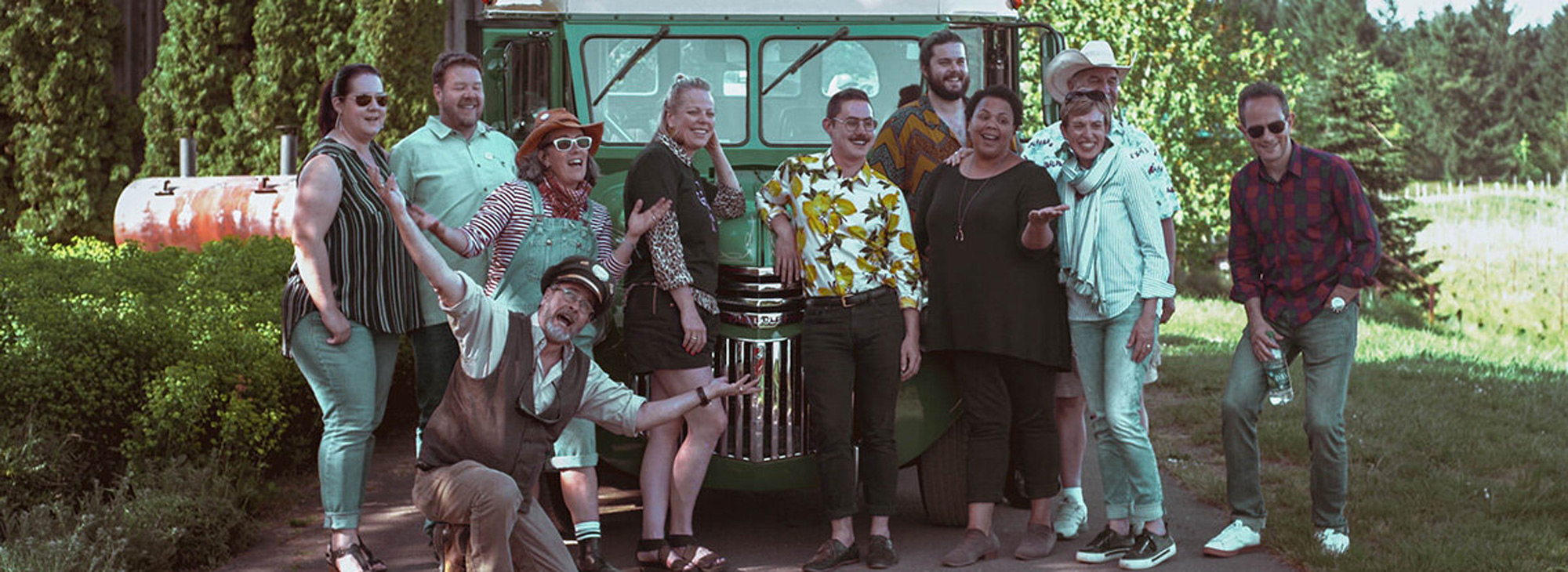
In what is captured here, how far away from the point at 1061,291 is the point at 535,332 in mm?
2308

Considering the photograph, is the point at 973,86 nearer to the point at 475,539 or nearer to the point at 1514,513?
the point at 1514,513

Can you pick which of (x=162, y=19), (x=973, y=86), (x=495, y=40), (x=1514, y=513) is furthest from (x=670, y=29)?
(x=162, y=19)

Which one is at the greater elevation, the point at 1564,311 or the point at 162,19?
the point at 162,19

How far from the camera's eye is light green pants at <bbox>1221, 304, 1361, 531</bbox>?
6.39 metres

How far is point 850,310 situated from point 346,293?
1895mm

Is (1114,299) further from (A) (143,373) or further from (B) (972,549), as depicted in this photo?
(A) (143,373)

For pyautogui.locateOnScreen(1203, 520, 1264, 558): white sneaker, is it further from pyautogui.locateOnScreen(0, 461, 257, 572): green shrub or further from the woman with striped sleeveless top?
pyautogui.locateOnScreen(0, 461, 257, 572): green shrub

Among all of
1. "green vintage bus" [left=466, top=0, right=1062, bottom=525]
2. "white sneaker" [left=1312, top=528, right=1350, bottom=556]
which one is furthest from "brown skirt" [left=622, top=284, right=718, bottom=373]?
"white sneaker" [left=1312, top=528, right=1350, bottom=556]

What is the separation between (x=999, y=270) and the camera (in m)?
6.54

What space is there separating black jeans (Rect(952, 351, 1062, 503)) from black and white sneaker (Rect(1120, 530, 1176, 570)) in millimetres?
402

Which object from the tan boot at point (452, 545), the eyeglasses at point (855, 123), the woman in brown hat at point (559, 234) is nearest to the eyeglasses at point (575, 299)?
the tan boot at point (452, 545)

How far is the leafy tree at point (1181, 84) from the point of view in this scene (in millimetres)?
21516

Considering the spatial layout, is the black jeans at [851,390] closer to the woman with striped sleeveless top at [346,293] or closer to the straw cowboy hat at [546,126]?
the straw cowboy hat at [546,126]

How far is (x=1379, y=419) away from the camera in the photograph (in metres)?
9.87
